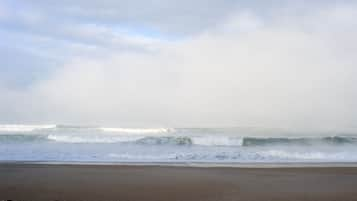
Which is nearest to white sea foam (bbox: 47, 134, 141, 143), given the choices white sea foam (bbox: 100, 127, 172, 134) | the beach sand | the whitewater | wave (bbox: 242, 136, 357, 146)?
the whitewater

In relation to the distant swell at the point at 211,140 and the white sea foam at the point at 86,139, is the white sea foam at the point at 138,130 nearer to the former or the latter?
the white sea foam at the point at 86,139

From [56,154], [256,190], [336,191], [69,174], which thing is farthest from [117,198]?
[56,154]

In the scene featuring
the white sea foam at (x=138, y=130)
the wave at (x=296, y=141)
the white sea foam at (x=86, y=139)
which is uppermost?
the white sea foam at (x=138, y=130)

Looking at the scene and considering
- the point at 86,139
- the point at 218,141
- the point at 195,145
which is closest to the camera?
the point at 195,145

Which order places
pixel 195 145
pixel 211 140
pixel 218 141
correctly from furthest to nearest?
pixel 211 140 → pixel 218 141 → pixel 195 145

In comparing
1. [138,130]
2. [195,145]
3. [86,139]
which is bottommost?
[195,145]

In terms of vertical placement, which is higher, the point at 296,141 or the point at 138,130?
the point at 138,130

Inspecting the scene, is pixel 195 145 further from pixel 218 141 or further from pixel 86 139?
pixel 86 139

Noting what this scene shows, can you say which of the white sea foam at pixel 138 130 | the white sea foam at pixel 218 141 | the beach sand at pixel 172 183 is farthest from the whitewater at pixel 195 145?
the beach sand at pixel 172 183

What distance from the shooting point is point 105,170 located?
40.5 feet

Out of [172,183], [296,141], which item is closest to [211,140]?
[296,141]

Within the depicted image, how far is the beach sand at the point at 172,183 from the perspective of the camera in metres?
7.97

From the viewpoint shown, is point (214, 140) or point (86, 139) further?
point (86, 139)

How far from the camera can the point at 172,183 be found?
9836mm
